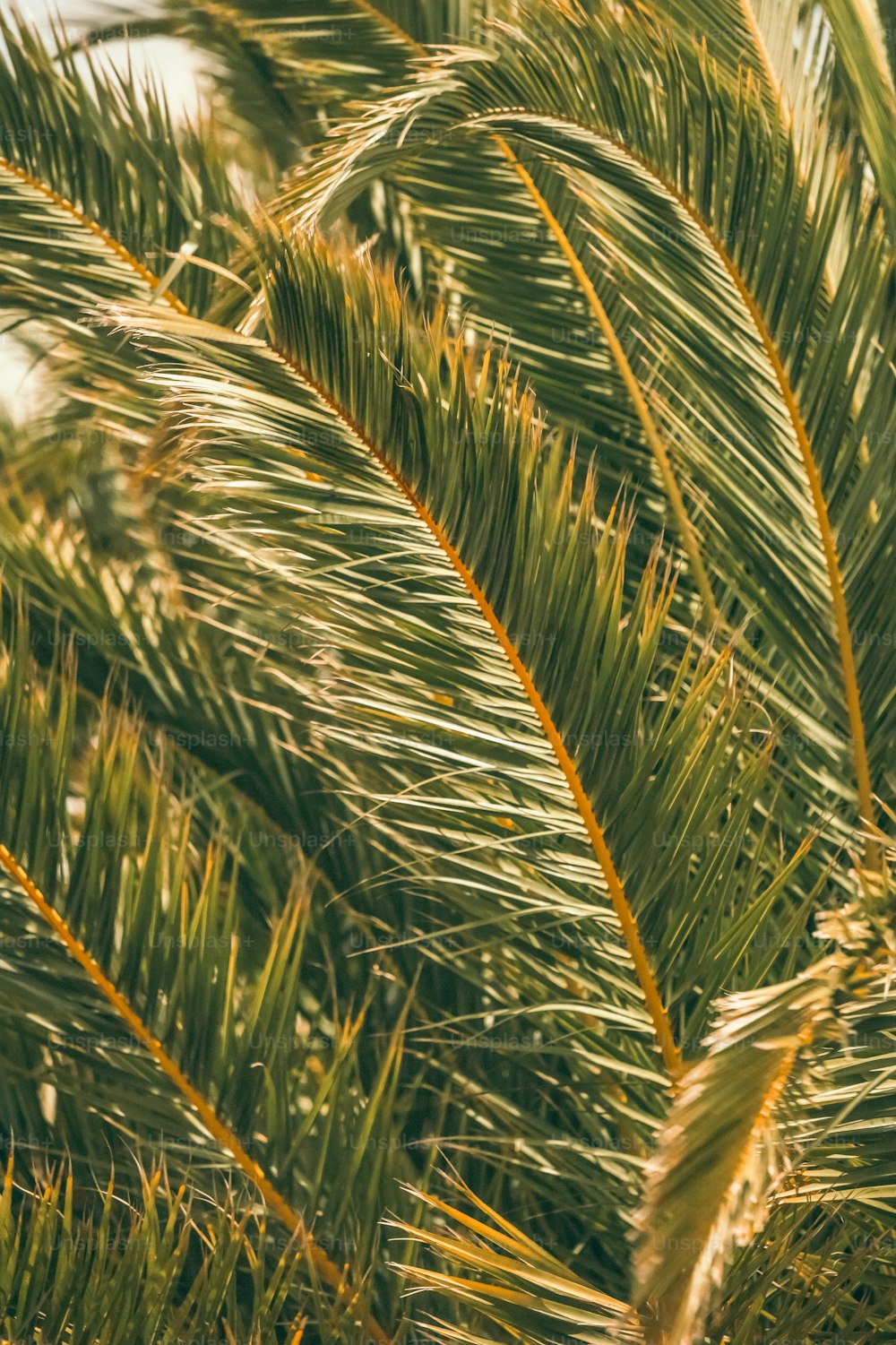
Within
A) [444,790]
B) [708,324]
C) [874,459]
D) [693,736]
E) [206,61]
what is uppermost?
[206,61]

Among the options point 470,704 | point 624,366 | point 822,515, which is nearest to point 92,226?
point 624,366

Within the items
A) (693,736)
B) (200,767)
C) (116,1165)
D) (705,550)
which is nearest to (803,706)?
(705,550)

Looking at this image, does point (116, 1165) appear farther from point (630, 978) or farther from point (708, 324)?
point (708, 324)

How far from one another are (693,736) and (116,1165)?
4.71 feet

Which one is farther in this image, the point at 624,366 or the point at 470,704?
the point at 624,366

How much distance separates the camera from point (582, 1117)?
97.9 inches

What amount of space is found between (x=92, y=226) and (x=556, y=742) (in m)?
1.91

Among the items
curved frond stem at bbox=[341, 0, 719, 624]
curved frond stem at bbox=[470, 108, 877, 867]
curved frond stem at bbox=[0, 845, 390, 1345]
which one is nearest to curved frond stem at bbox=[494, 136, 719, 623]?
curved frond stem at bbox=[341, 0, 719, 624]

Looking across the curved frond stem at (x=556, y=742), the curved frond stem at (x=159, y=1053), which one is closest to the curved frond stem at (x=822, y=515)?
the curved frond stem at (x=556, y=742)

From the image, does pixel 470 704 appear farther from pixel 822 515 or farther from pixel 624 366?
pixel 624 366

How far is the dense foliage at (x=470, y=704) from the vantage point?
189 cm

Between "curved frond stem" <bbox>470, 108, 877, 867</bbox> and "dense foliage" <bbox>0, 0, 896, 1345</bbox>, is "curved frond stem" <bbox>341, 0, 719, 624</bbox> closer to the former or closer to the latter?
"dense foliage" <bbox>0, 0, 896, 1345</bbox>

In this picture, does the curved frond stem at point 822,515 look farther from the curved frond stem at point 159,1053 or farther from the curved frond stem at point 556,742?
the curved frond stem at point 159,1053

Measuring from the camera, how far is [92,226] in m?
3.11
